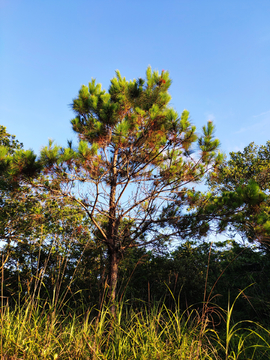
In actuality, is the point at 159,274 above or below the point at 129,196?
below

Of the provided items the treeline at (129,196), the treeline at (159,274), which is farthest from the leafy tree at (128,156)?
the treeline at (159,274)

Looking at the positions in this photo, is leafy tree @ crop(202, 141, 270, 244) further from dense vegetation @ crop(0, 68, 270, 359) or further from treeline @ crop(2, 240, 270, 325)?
treeline @ crop(2, 240, 270, 325)

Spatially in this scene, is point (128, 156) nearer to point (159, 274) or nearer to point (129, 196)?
point (129, 196)

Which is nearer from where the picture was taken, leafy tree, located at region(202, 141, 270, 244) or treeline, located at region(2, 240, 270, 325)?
leafy tree, located at region(202, 141, 270, 244)

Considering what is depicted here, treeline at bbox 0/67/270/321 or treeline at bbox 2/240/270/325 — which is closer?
treeline at bbox 0/67/270/321

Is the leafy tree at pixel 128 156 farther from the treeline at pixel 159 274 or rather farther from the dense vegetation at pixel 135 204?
the treeline at pixel 159 274

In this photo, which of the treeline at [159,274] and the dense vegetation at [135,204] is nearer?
the dense vegetation at [135,204]

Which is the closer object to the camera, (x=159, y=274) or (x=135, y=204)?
(x=135, y=204)

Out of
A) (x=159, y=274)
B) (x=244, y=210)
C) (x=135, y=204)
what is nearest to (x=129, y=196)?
(x=135, y=204)

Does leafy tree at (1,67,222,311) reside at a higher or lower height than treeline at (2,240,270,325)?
higher

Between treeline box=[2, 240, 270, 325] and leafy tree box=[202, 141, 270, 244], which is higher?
leafy tree box=[202, 141, 270, 244]

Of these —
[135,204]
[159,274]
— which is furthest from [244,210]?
[159,274]

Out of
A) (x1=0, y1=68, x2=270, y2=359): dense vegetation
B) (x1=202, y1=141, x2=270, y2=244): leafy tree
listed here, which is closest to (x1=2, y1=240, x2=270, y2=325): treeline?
(x1=0, y1=68, x2=270, y2=359): dense vegetation

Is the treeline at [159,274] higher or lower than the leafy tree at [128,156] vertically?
lower
